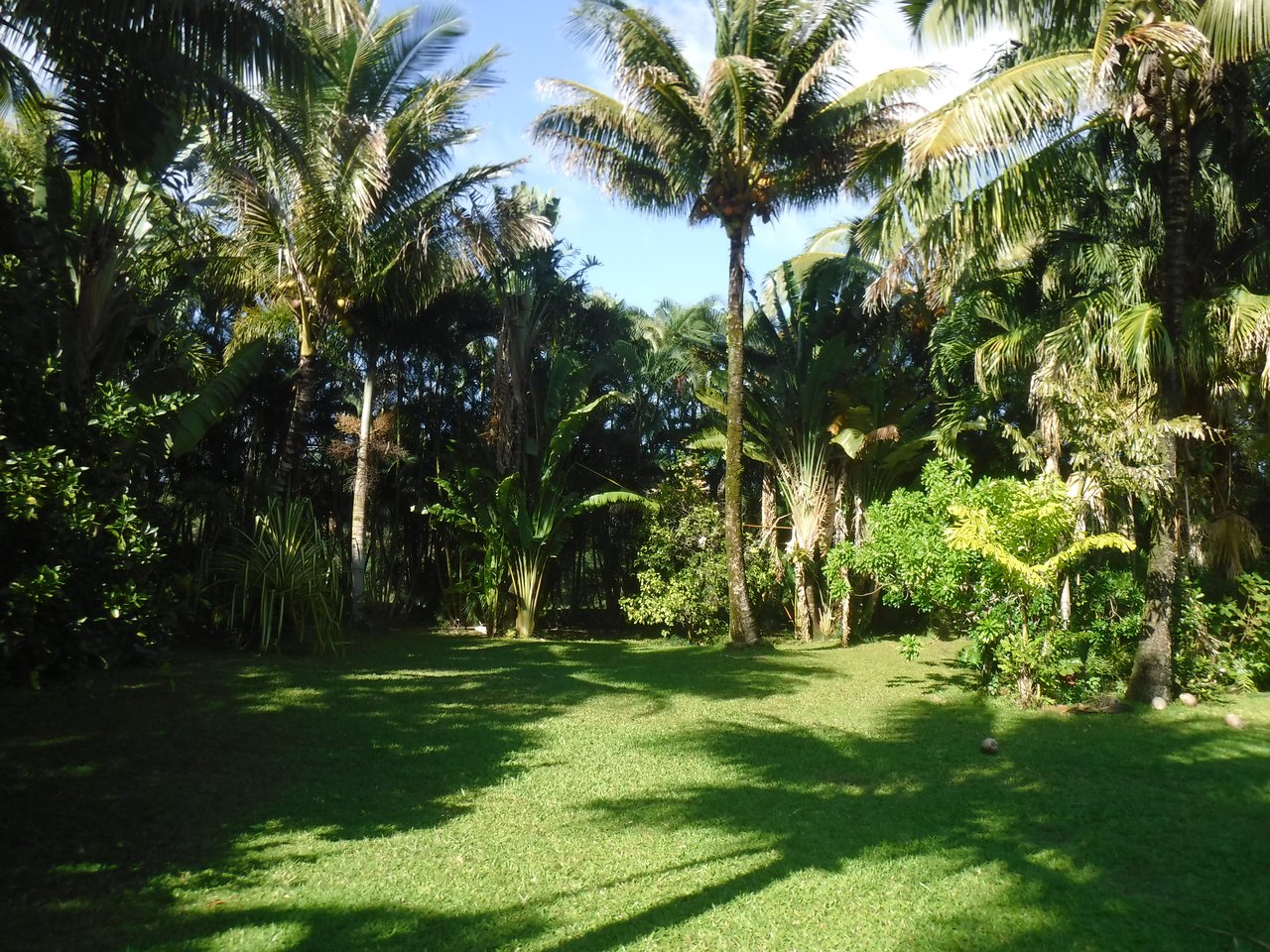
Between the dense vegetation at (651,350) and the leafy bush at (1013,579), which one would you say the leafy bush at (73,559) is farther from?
the leafy bush at (1013,579)

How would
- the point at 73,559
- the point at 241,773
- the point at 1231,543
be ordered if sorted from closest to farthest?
the point at 73,559 < the point at 241,773 < the point at 1231,543

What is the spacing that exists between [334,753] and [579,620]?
1403 centimetres

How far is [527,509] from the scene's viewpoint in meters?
18.0

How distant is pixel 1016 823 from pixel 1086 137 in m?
7.49

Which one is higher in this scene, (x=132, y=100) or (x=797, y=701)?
(x=132, y=100)

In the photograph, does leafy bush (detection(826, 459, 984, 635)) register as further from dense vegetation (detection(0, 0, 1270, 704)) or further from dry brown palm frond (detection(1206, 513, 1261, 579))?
dry brown palm frond (detection(1206, 513, 1261, 579))

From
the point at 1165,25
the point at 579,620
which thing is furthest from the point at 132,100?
the point at 579,620

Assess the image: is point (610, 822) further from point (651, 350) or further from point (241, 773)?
point (651, 350)

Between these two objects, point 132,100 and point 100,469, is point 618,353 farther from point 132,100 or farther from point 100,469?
point 100,469

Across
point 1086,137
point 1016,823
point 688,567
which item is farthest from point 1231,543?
point 688,567

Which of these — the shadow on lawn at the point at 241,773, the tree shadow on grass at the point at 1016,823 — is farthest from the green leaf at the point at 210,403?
the tree shadow on grass at the point at 1016,823

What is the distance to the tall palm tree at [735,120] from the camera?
14141mm

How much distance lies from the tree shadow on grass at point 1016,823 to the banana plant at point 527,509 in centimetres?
915

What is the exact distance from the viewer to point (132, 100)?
297 inches
